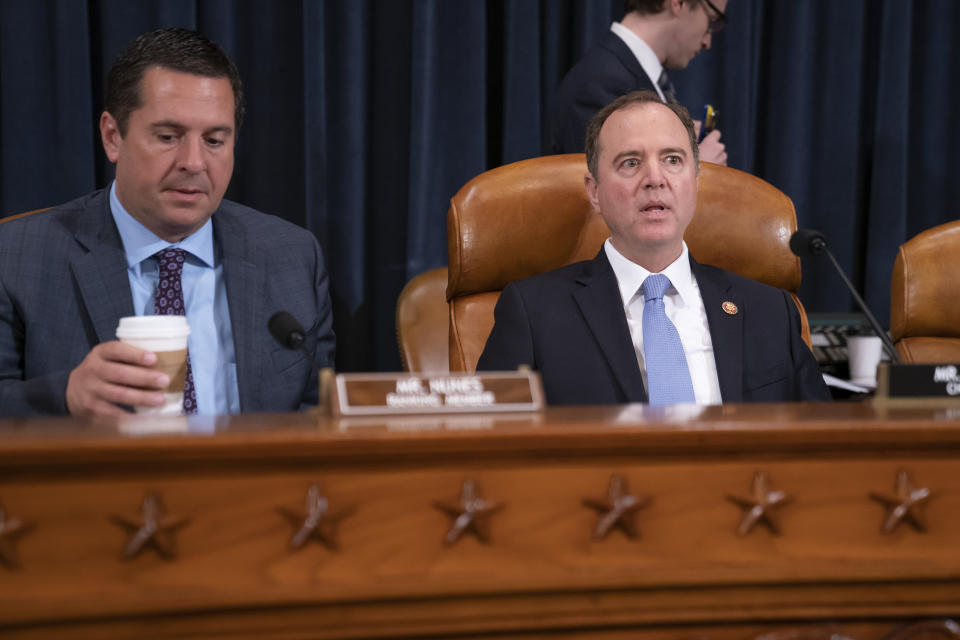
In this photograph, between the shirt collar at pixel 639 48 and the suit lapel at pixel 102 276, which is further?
the shirt collar at pixel 639 48

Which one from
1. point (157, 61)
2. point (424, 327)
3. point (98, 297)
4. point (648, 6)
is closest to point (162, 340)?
point (98, 297)

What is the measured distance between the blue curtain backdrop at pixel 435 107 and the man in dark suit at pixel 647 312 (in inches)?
23.9

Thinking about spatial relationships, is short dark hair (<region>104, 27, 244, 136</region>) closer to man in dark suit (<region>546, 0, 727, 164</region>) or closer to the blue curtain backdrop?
the blue curtain backdrop

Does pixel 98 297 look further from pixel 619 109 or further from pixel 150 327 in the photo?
pixel 619 109

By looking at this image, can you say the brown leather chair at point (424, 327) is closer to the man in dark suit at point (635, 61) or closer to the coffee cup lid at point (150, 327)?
the man in dark suit at point (635, 61)

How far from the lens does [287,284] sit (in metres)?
1.56

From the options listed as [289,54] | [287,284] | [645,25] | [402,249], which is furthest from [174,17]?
[645,25]

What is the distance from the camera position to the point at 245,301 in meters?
1.48

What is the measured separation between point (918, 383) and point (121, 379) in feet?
2.78

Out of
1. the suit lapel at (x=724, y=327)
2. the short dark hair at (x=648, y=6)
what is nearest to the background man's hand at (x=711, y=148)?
the short dark hair at (x=648, y=6)

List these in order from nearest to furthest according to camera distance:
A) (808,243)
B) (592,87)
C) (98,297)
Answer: (808,243)
(98,297)
(592,87)

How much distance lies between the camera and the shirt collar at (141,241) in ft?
4.85

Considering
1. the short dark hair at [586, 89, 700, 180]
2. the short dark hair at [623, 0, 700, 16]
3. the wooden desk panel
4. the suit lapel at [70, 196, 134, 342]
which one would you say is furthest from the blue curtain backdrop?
the wooden desk panel

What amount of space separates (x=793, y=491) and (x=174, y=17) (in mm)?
2081
